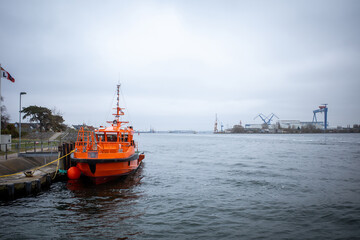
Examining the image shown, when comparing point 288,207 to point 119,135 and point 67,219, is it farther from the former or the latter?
point 119,135

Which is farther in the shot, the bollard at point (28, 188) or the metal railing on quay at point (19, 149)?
the metal railing on quay at point (19, 149)

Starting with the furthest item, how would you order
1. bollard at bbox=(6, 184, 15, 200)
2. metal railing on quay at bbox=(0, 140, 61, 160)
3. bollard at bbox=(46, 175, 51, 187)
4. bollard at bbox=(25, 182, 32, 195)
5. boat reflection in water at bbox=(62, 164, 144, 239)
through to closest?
metal railing on quay at bbox=(0, 140, 61, 160) → bollard at bbox=(46, 175, 51, 187) → bollard at bbox=(25, 182, 32, 195) → bollard at bbox=(6, 184, 15, 200) → boat reflection in water at bbox=(62, 164, 144, 239)

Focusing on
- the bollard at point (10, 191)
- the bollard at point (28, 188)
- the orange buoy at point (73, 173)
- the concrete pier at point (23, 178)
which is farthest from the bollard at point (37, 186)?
the orange buoy at point (73, 173)

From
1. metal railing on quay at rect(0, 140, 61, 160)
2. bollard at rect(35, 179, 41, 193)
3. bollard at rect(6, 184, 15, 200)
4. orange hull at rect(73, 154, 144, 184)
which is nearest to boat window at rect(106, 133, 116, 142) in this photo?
orange hull at rect(73, 154, 144, 184)

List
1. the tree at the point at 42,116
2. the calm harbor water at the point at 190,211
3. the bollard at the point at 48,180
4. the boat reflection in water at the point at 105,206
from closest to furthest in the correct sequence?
the calm harbor water at the point at 190,211 < the boat reflection in water at the point at 105,206 < the bollard at the point at 48,180 < the tree at the point at 42,116

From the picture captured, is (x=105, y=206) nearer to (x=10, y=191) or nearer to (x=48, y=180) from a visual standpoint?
(x=10, y=191)

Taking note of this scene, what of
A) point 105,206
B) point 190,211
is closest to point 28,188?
point 105,206

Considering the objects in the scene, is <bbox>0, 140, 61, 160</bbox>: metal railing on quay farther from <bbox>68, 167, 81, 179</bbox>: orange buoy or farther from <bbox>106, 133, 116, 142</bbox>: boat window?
<bbox>106, 133, 116, 142</bbox>: boat window

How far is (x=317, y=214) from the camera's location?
29.3ft

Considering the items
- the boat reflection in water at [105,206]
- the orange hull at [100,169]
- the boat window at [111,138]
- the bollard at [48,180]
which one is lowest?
the boat reflection in water at [105,206]

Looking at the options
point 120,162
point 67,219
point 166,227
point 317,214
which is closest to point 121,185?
point 120,162

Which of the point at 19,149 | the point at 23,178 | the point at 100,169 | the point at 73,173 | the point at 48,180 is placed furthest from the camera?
the point at 19,149

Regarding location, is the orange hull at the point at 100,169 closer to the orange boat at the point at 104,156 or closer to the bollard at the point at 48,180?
the orange boat at the point at 104,156

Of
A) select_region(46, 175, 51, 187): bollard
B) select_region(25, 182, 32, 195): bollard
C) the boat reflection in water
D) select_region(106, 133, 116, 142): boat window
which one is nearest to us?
the boat reflection in water
